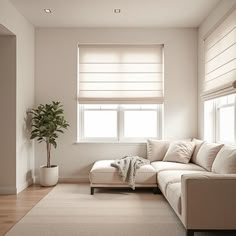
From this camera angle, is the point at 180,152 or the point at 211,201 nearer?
the point at 211,201

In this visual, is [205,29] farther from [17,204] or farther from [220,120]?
[17,204]

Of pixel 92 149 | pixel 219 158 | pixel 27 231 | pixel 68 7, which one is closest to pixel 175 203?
pixel 219 158

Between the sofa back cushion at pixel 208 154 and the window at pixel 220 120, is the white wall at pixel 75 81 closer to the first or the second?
the window at pixel 220 120

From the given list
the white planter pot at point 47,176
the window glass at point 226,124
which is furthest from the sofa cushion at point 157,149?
the white planter pot at point 47,176

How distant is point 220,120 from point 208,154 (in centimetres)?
92

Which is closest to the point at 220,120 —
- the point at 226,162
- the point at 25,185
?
the point at 226,162

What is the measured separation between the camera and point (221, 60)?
4.31 metres

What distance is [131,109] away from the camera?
5.72m

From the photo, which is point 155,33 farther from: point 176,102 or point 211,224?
point 211,224

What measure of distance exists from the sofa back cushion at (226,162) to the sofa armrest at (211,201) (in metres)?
0.60

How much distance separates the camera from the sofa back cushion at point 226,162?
10.8 feet

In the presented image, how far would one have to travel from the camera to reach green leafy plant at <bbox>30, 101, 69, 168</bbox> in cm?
510

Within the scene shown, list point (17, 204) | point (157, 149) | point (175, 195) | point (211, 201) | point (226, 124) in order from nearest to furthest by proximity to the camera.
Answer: point (211, 201) → point (175, 195) → point (17, 204) → point (226, 124) → point (157, 149)

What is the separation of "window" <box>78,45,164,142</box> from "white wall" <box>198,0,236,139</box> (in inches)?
28.6
